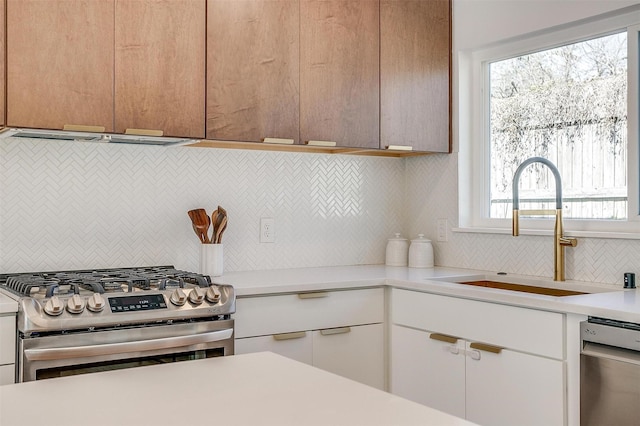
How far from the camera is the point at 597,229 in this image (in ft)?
9.50

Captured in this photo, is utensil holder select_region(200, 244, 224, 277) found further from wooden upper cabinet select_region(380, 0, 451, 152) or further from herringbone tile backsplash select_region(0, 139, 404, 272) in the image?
wooden upper cabinet select_region(380, 0, 451, 152)

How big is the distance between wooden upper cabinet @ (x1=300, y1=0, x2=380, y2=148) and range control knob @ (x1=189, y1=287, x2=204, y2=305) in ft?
3.18

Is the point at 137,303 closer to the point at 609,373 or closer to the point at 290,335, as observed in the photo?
the point at 290,335

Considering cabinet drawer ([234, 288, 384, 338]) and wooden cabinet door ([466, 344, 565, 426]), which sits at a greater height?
cabinet drawer ([234, 288, 384, 338])

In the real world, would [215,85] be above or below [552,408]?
above

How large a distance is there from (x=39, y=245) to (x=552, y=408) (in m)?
2.13

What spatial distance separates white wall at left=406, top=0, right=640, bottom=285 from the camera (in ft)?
9.19

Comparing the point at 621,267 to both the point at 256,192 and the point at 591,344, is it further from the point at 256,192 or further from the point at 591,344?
the point at 256,192

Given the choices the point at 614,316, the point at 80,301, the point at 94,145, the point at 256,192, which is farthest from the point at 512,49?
the point at 80,301

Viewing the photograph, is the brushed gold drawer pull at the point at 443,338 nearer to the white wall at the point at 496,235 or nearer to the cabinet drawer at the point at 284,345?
the cabinet drawer at the point at 284,345

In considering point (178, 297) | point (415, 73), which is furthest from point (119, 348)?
point (415, 73)

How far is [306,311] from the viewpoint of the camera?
9.39 ft

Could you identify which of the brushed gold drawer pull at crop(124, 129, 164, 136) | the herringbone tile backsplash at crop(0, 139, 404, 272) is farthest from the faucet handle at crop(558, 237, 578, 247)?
the brushed gold drawer pull at crop(124, 129, 164, 136)

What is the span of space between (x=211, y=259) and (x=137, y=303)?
2.37 ft
